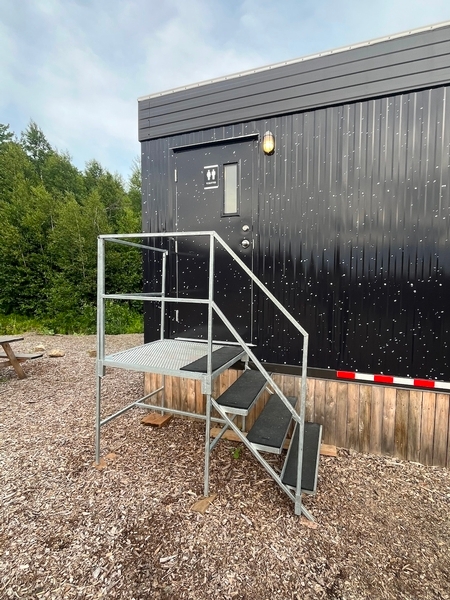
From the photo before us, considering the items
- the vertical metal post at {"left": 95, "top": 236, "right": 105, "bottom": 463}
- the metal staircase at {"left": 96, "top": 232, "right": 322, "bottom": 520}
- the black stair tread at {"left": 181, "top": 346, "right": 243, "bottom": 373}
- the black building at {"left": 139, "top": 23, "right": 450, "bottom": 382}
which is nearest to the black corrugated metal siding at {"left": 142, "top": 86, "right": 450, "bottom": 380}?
the black building at {"left": 139, "top": 23, "right": 450, "bottom": 382}

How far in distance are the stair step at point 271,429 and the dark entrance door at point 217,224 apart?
0.76m

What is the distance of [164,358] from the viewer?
2.50 metres

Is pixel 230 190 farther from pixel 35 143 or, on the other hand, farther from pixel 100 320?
pixel 35 143

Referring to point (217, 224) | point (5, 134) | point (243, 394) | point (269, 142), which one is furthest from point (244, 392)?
point (5, 134)

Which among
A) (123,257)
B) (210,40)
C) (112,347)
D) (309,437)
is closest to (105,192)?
(123,257)

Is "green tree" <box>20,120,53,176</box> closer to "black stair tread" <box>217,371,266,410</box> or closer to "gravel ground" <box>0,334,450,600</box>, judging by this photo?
"gravel ground" <box>0,334,450,600</box>

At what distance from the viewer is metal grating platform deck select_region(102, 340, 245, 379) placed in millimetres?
2172

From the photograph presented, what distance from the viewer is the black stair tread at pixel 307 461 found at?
1.91 meters

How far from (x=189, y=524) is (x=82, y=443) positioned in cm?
145

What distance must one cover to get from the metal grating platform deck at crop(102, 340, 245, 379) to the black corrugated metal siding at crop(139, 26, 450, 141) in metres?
2.28

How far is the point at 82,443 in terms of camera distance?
274cm

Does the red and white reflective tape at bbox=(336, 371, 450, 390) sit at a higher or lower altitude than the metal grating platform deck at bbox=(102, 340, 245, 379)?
lower

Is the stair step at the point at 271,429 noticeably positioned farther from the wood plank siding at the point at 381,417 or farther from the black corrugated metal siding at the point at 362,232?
the black corrugated metal siding at the point at 362,232

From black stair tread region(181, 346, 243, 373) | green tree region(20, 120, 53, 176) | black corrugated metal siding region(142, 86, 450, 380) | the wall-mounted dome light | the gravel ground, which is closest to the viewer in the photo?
the gravel ground
